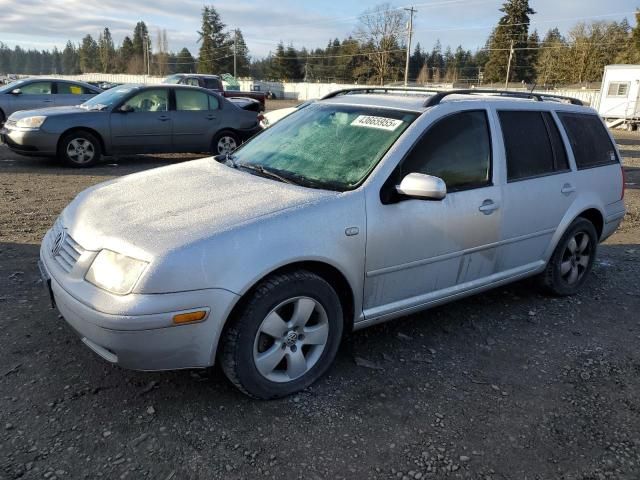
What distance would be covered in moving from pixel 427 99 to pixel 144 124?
25.9 feet

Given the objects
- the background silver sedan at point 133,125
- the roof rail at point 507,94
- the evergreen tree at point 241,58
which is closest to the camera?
the roof rail at point 507,94

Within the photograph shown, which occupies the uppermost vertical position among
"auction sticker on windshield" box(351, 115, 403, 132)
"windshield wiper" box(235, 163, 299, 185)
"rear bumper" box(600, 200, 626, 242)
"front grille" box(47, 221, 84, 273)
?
"auction sticker on windshield" box(351, 115, 403, 132)

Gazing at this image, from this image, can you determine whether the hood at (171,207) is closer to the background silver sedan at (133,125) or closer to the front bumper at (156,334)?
the front bumper at (156,334)

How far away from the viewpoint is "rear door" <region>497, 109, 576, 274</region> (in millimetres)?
4004

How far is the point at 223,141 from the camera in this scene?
37.7 ft

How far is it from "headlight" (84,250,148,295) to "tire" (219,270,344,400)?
54 cm

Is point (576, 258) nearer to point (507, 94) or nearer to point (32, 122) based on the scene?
point (507, 94)

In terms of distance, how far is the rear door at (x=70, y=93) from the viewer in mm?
13922

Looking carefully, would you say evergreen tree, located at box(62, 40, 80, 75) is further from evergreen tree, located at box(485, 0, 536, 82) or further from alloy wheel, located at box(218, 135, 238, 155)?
alloy wheel, located at box(218, 135, 238, 155)

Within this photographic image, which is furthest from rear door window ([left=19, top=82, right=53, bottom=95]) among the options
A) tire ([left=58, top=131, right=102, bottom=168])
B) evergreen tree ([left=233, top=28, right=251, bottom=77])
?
evergreen tree ([left=233, top=28, right=251, bottom=77])

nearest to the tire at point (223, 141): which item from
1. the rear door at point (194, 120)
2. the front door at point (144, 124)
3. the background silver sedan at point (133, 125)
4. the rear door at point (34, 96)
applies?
the background silver sedan at point (133, 125)

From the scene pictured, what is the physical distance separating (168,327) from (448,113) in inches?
91.2

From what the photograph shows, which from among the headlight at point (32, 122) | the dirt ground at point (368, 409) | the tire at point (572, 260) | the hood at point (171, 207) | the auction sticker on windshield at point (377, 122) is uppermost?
the auction sticker on windshield at point (377, 122)

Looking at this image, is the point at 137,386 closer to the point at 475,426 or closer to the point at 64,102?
the point at 475,426
